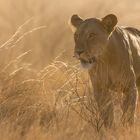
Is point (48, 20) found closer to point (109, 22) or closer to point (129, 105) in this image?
point (109, 22)

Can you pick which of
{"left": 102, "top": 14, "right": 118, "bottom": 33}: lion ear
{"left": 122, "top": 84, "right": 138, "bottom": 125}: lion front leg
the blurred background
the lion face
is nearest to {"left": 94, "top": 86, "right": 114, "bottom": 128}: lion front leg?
{"left": 122, "top": 84, "right": 138, "bottom": 125}: lion front leg

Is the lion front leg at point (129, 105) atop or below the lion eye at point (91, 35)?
below

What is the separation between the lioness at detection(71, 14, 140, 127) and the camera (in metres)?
A: 7.93

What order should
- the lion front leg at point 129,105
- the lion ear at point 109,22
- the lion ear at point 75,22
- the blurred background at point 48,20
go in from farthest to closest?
the blurred background at point 48,20
the lion ear at point 75,22
the lion ear at point 109,22
the lion front leg at point 129,105

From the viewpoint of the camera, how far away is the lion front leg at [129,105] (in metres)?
7.82

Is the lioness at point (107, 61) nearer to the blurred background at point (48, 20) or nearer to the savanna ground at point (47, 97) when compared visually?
the savanna ground at point (47, 97)

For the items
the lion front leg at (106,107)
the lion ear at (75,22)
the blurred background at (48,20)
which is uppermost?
the blurred background at (48,20)

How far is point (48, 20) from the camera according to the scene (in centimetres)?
1270

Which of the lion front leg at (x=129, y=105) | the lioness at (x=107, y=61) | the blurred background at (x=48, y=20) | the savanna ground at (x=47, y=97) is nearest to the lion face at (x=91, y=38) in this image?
the lioness at (x=107, y=61)

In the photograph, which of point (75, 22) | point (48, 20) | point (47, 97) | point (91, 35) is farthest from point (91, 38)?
point (48, 20)

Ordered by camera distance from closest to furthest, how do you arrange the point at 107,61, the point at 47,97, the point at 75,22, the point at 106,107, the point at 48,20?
the point at 106,107
the point at 107,61
the point at 75,22
the point at 47,97
the point at 48,20

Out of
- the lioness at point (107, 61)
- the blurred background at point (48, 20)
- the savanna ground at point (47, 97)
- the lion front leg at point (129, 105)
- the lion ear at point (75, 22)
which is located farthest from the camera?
the blurred background at point (48, 20)

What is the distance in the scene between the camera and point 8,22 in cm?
1247

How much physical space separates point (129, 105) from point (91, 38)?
0.75 meters
